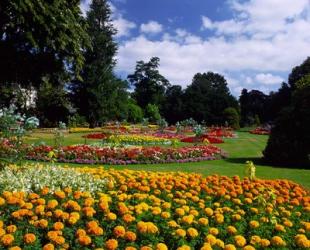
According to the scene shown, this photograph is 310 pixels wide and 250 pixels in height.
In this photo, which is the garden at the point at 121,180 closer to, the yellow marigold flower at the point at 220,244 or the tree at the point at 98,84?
the yellow marigold flower at the point at 220,244

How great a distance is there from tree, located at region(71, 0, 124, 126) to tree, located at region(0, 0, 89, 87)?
2791 centimetres

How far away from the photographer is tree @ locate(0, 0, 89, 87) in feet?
43.2

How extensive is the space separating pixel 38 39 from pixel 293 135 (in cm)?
884

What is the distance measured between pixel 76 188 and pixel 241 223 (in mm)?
2704

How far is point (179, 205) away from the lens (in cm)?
601

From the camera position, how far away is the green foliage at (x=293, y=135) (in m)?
15.3

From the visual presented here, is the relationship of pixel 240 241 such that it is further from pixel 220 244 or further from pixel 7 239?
pixel 7 239

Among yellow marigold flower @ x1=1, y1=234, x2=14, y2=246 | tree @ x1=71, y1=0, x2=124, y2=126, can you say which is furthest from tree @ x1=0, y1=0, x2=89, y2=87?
tree @ x1=71, y1=0, x2=124, y2=126

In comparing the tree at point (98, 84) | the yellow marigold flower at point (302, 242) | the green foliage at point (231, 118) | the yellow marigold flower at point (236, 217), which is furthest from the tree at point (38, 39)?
the green foliage at point (231, 118)

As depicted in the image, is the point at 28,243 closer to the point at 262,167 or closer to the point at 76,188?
the point at 76,188

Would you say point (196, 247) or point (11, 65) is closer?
point (196, 247)

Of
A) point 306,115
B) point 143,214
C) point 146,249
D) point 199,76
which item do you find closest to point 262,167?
point 306,115

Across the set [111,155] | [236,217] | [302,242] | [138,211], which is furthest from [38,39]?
[302,242]

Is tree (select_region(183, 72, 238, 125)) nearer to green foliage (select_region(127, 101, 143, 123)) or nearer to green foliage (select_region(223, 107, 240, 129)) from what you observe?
green foliage (select_region(223, 107, 240, 129))
